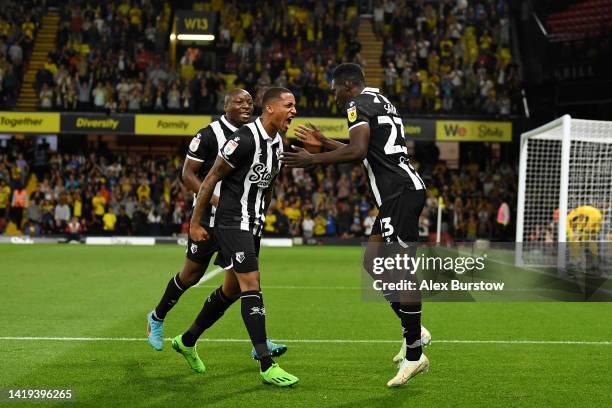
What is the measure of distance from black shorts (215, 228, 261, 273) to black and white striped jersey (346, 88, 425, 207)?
3.58 feet

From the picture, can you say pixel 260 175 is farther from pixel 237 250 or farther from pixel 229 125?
pixel 229 125

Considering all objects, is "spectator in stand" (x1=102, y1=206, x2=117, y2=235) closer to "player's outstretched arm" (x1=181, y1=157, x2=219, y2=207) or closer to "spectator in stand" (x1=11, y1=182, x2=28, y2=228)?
"spectator in stand" (x1=11, y1=182, x2=28, y2=228)

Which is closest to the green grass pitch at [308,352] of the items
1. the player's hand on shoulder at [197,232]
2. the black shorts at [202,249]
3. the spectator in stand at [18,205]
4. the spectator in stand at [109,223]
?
the black shorts at [202,249]

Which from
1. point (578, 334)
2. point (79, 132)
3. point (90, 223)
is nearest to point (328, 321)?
point (578, 334)

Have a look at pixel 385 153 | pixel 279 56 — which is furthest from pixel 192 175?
pixel 279 56

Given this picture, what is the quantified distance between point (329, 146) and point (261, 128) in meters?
0.61

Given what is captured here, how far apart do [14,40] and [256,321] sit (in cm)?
3175

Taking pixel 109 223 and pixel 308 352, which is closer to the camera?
pixel 308 352

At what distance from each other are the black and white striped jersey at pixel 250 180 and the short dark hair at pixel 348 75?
68cm

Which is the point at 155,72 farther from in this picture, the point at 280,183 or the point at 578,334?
the point at 578,334

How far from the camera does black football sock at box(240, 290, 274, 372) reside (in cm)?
689

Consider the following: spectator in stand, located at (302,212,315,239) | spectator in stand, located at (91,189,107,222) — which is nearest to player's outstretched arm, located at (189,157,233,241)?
spectator in stand, located at (302,212,315,239)

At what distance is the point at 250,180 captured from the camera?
725 centimetres

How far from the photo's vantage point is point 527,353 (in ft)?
28.1
